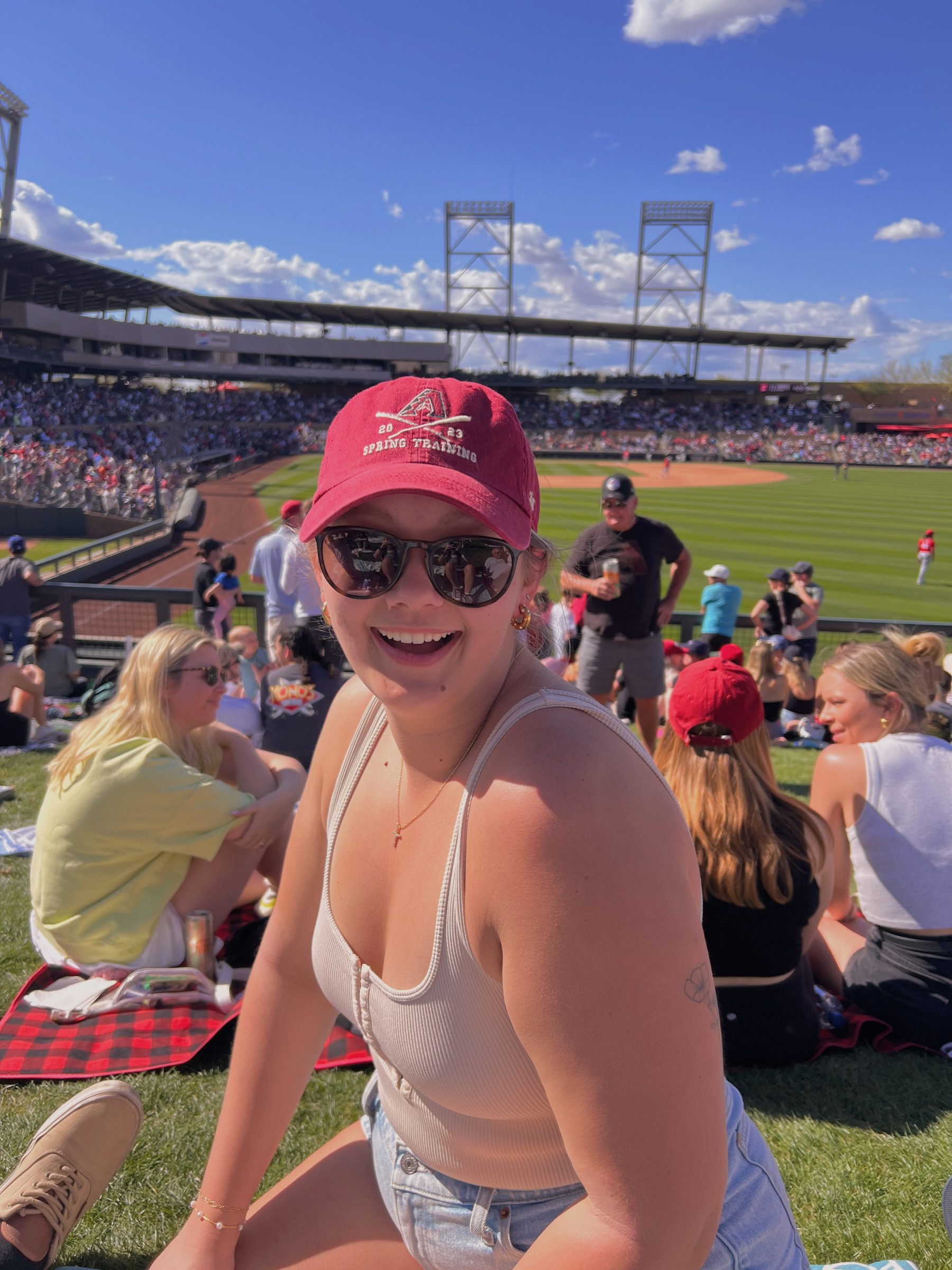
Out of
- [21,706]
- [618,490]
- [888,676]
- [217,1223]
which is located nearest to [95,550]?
[21,706]

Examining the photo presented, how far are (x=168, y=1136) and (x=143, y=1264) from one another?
18.9 inches

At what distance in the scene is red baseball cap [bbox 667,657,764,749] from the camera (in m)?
2.86

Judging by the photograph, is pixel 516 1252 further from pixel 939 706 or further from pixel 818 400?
pixel 818 400

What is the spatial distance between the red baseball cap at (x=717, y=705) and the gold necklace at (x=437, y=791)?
63.8 inches

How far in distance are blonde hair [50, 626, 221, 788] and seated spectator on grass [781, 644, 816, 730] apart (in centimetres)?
617

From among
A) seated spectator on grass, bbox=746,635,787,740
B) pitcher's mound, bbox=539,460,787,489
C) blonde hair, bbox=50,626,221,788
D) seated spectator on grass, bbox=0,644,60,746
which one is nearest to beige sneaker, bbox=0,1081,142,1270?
blonde hair, bbox=50,626,221,788

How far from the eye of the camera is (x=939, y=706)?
5238 millimetres

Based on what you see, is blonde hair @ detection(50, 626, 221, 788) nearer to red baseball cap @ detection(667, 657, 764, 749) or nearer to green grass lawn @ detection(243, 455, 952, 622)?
red baseball cap @ detection(667, 657, 764, 749)

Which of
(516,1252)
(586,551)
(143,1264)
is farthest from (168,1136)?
(586,551)

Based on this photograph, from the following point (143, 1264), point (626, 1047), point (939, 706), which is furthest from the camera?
point (939, 706)

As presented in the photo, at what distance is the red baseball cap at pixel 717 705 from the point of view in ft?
9.39

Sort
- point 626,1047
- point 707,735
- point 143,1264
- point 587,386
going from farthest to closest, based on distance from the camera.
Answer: point 587,386 → point 707,735 → point 143,1264 → point 626,1047

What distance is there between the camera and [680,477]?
144 ft

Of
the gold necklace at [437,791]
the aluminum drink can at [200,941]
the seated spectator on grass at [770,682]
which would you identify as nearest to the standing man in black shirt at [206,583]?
the seated spectator on grass at [770,682]
